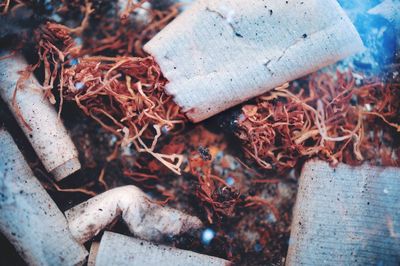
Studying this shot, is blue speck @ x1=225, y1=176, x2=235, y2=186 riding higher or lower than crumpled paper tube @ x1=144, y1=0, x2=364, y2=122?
lower

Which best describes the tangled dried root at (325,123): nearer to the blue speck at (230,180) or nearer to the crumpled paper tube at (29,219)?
the blue speck at (230,180)

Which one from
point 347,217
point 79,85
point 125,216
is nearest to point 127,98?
point 79,85

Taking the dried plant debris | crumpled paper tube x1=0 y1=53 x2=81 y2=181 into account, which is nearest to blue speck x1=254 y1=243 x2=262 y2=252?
the dried plant debris

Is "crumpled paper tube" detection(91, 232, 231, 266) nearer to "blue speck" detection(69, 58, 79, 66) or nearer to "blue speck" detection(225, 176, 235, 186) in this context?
"blue speck" detection(225, 176, 235, 186)

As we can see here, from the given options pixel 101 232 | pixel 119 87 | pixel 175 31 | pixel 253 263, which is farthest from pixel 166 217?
pixel 175 31

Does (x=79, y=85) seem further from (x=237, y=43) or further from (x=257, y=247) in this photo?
(x=257, y=247)

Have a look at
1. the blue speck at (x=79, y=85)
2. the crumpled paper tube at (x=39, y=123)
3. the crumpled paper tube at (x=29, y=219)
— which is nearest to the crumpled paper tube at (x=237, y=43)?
the blue speck at (x=79, y=85)
